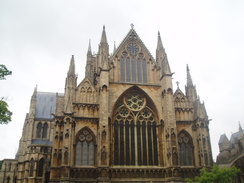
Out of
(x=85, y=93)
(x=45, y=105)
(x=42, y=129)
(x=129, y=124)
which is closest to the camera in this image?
(x=129, y=124)

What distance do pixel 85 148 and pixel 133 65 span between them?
1202 cm

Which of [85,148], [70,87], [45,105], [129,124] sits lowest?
[85,148]

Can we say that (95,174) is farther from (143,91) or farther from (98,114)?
(143,91)

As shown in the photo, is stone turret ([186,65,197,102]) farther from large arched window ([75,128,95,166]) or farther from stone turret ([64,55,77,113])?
stone turret ([64,55,77,113])

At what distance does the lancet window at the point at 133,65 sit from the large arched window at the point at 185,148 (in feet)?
26.6

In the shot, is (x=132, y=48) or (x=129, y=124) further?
(x=132, y=48)

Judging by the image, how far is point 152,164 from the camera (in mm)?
29109

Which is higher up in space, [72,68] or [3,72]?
[72,68]

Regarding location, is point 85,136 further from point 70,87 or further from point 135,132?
point 70,87

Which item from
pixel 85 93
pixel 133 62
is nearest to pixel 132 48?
pixel 133 62

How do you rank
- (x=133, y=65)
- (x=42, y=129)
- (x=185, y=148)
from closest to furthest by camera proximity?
(x=185, y=148), (x=133, y=65), (x=42, y=129)

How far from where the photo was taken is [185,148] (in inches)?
1207

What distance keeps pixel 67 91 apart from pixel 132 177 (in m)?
11.8

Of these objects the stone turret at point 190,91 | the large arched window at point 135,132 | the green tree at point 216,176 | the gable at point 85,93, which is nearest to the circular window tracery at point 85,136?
the large arched window at point 135,132
